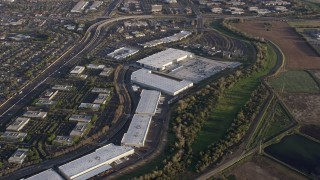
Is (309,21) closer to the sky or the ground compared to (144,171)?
closer to the sky

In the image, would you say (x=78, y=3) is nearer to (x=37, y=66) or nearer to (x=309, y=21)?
(x=37, y=66)

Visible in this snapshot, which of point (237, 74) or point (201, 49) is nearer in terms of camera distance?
point (237, 74)

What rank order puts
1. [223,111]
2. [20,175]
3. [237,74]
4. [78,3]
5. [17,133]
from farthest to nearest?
[78,3] < [237,74] < [223,111] < [17,133] < [20,175]

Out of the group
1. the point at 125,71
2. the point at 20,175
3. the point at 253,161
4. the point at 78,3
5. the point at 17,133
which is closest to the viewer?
the point at 20,175

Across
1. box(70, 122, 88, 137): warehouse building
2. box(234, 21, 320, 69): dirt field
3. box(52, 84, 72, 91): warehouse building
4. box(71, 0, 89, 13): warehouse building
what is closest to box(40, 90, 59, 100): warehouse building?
box(52, 84, 72, 91): warehouse building

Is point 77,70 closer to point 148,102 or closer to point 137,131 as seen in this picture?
point 148,102

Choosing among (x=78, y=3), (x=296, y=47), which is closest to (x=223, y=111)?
(x=296, y=47)
